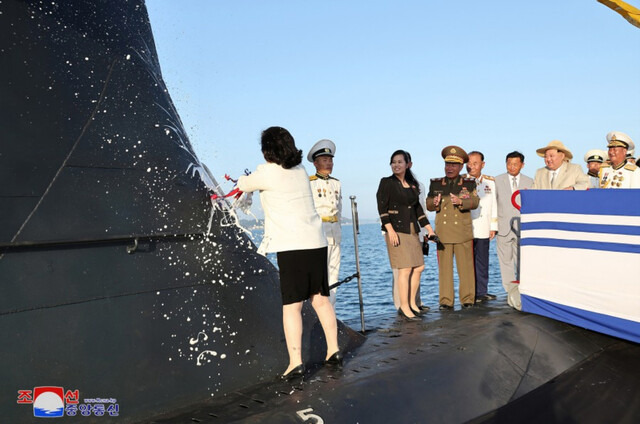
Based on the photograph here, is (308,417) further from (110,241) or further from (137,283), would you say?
(110,241)

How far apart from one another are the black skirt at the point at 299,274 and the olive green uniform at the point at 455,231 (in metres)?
3.64

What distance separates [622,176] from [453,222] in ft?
6.97

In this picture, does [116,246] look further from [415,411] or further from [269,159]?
[415,411]

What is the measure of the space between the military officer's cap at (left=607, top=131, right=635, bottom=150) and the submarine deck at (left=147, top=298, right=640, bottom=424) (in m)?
2.69

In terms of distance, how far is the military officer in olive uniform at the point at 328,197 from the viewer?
300 inches

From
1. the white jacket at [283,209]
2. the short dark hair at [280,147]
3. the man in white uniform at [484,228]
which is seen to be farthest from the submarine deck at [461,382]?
the man in white uniform at [484,228]

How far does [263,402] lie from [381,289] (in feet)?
67.6

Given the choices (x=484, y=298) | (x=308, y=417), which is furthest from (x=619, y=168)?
(x=308, y=417)

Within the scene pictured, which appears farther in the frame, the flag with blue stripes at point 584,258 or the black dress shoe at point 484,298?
the black dress shoe at point 484,298

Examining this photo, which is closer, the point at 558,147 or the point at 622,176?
the point at 622,176

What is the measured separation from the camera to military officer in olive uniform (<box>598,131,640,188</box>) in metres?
7.62

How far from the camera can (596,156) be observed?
11.7m

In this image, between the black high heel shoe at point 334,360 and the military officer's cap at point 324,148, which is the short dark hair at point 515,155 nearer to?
the military officer's cap at point 324,148

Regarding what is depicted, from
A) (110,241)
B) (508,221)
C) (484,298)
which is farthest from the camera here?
(508,221)
